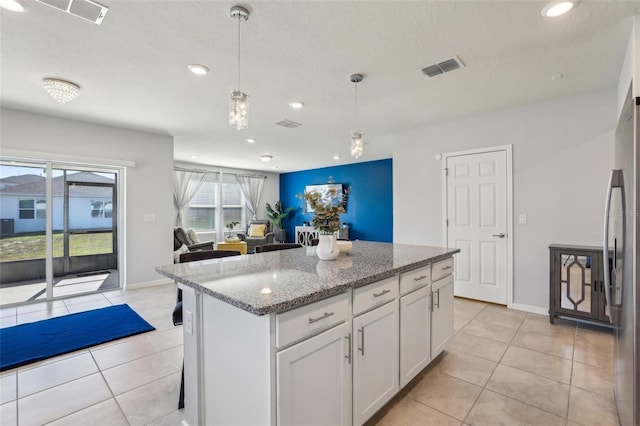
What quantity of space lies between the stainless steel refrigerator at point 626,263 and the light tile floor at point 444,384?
0.39 meters

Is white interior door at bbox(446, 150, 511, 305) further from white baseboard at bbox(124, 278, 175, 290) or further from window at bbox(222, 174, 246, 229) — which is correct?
window at bbox(222, 174, 246, 229)

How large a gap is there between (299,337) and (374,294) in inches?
22.8

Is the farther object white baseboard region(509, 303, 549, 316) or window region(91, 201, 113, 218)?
window region(91, 201, 113, 218)

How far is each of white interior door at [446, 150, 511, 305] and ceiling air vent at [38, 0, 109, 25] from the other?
4084 millimetres

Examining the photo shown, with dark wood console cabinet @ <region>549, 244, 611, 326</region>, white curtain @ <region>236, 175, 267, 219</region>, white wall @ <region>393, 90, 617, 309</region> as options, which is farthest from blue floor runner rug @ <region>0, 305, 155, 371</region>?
white curtain @ <region>236, 175, 267, 219</region>

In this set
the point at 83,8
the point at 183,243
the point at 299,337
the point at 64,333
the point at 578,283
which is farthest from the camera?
the point at 183,243

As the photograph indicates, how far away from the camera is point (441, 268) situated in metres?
2.43

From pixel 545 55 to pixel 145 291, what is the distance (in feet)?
18.7

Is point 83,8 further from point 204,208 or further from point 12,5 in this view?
point 204,208

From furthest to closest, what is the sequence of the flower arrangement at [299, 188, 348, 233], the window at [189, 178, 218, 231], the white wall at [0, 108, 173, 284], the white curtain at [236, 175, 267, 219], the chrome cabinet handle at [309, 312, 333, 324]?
the white curtain at [236, 175, 267, 219]
the window at [189, 178, 218, 231]
the white wall at [0, 108, 173, 284]
the flower arrangement at [299, 188, 348, 233]
the chrome cabinet handle at [309, 312, 333, 324]

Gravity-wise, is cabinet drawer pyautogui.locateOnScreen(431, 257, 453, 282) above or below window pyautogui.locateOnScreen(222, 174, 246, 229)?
below

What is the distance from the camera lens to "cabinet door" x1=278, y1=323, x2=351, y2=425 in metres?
1.24

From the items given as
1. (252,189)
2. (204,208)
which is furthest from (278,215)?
A: (204,208)

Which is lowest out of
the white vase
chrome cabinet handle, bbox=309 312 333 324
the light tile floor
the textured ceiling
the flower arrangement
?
the light tile floor
